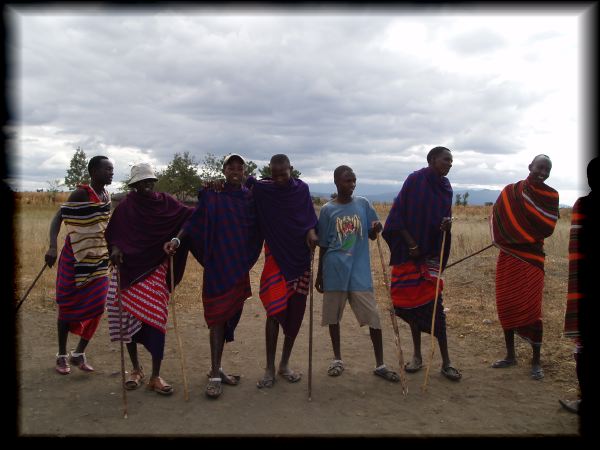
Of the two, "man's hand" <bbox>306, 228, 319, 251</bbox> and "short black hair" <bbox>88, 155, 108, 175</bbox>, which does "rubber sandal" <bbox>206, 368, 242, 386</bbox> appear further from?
"short black hair" <bbox>88, 155, 108, 175</bbox>

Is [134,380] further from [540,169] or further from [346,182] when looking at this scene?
[540,169]

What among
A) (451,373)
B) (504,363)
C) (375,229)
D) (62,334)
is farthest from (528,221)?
(62,334)

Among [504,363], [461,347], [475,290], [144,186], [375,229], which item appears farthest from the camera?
[475,290]

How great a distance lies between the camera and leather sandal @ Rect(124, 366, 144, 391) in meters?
4.56

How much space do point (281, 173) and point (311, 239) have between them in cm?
71

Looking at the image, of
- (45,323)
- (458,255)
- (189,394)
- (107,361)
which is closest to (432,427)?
(189,394)

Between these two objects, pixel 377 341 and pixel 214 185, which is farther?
pixel 377 341

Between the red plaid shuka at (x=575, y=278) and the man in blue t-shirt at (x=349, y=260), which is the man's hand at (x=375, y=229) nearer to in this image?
the man in blue t-shirt at (x=349, y=260)

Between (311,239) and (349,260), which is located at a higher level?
(311,239)

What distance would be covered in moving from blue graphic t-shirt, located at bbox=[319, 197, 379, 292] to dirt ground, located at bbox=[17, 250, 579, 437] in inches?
39.7

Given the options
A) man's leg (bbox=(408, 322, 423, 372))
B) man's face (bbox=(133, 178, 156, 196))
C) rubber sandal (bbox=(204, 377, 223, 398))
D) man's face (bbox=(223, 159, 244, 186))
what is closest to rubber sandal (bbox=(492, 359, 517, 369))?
man's leg (bbox=(408, 322, 423, 372))

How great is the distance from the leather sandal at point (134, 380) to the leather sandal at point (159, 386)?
0.13 m

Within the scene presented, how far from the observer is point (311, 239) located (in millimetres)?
4715
